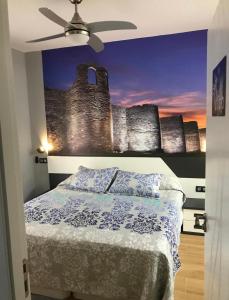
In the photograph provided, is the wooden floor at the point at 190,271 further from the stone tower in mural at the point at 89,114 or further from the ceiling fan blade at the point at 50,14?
the ceiling fan blade at the point at 50,14

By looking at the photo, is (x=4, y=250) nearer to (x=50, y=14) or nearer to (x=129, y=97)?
(x=50, y=14)

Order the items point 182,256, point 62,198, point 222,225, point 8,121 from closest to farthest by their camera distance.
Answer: point 8,121 → point 222,225 → point 182,256 → point 62,198

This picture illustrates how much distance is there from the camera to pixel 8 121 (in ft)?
2.49

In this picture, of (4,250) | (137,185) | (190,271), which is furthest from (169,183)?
(4,250)

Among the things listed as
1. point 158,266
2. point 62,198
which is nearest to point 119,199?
point 62,198

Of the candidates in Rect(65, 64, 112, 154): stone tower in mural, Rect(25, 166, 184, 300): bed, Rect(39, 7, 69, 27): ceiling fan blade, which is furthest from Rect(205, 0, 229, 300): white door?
Rect(65, 64, 112, 154): stone tower in mural

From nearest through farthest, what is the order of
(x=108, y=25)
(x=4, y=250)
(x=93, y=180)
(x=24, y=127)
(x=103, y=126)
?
(x=4, y=250) → (x=108, y=25) → (x=93, y=180) → (x=103, y=126) → (x=24, y=127)

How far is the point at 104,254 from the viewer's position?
192 cm

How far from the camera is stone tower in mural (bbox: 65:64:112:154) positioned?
11.9 ft

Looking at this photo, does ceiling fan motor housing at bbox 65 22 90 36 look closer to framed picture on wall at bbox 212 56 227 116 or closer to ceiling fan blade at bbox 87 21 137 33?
ceiling fan blade at bbox 87 21 137 33

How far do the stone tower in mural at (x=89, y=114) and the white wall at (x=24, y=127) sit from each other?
26.4 inches

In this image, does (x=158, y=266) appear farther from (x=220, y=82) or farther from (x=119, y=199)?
(x=220, y=82)

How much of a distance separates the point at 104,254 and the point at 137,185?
4.22ft

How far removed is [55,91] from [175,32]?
73.7 inches
